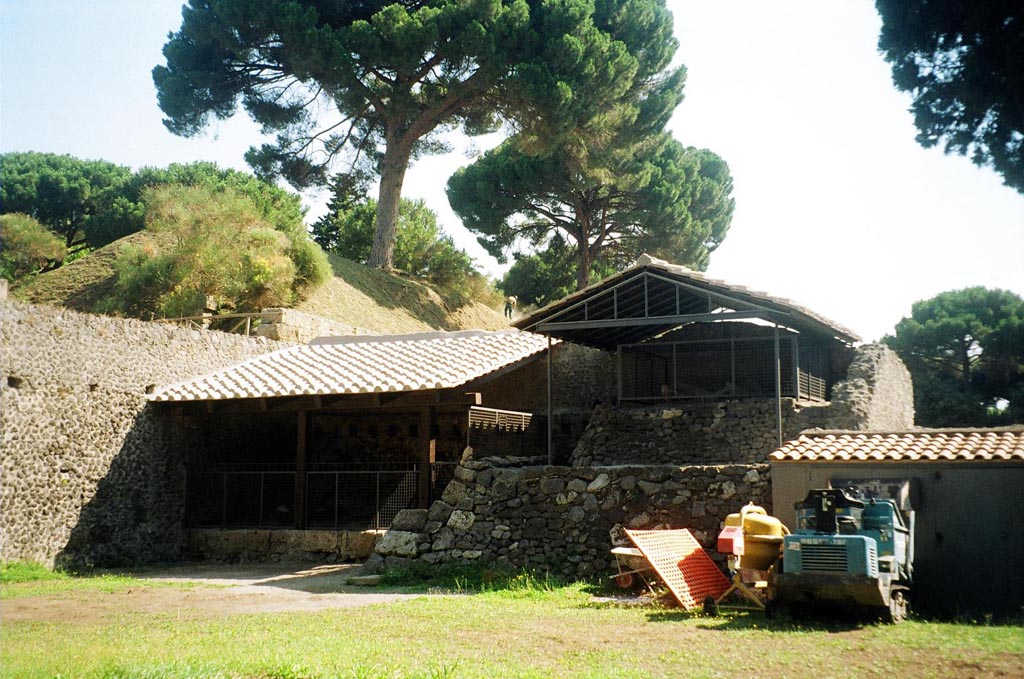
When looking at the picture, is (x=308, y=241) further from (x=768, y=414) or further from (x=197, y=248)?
(x=768, y=414)

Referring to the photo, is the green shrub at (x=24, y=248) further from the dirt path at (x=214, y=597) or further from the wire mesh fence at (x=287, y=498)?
the dirt path at (x=214, y=597)

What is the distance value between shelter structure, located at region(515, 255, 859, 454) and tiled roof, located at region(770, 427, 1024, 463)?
298cm

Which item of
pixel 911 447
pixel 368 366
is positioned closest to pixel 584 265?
pixel 368 366

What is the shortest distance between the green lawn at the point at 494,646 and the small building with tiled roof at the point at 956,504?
1.76 meters

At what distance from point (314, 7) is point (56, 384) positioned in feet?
57.9

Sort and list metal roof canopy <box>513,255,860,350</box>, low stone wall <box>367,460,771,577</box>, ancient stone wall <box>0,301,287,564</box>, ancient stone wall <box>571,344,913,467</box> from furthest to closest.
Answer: ancient stone wall <box>571,344,913,467</box> < metal roof canopy <box>513,255,860,350</box> < ancient stone wall <box>0,301,287,564</box> < low stone wall <box>367,460,771,577</box>

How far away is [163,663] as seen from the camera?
7578 mm

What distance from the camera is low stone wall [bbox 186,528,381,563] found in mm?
15781

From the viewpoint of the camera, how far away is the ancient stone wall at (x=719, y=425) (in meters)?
18.1

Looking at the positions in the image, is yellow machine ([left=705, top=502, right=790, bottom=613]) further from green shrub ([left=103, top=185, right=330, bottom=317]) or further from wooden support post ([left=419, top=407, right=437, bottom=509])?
green shrub ([left=103, top=185, right=330, bottom=317])

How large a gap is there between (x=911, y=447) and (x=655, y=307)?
7.12 m

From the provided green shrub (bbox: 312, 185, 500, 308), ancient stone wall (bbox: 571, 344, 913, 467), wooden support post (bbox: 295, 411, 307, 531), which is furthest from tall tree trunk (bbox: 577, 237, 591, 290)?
wooden support post (bbox: 295, 411, 307, 531)

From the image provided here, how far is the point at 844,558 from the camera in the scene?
9477 mm

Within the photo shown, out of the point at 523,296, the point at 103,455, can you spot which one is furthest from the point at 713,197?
the point at 103,455
